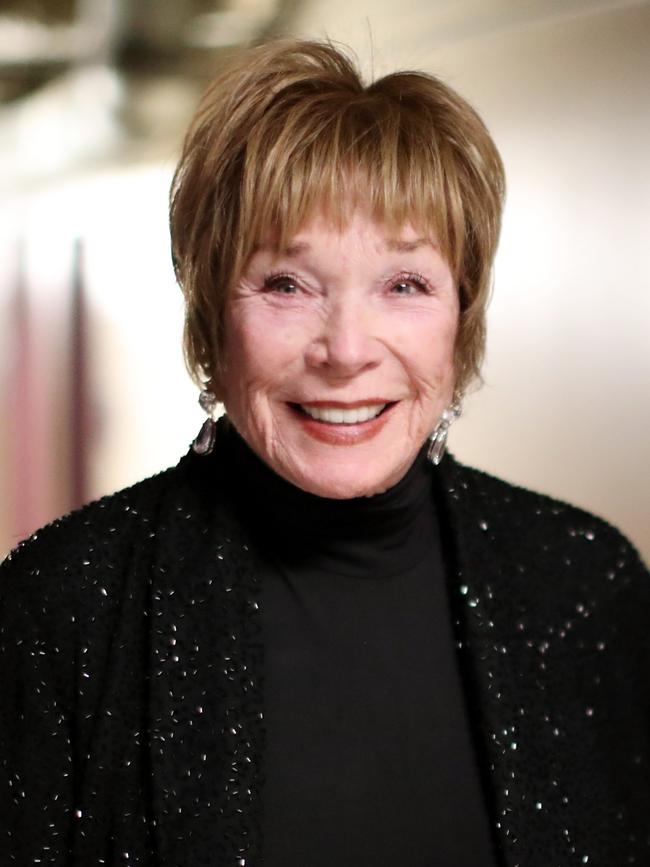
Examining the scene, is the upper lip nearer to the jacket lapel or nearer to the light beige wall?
the jacket lapel

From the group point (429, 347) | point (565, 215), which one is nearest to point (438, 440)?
point (429, 347)

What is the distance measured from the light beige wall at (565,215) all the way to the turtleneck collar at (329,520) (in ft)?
1.62

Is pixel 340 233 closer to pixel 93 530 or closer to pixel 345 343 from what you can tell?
pixel 345 343

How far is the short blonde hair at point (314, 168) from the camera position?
1.07m

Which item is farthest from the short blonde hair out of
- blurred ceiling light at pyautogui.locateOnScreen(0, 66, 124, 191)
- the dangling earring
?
blurred ceiling light at pyautogui.locateOnScreen(0, 66, 124, 191)

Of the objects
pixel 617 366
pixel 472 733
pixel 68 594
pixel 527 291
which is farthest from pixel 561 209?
pixel 68 594

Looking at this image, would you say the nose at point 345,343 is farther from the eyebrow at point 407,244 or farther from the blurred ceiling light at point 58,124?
the blurred ceiling light at point 58,124

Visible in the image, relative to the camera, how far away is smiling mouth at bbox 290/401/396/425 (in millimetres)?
1112

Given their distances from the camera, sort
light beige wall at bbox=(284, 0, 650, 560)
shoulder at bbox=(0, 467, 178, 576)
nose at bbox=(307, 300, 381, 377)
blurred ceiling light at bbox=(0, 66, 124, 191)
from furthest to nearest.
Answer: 1. blurred ceiling light at bbox=(0, 66, 124, 191)
2. light beige wall at bbox=(284, 0, 650, 560)
3. shoulder at bbox=(0, 467, 178, 576)
4. nose at bbox=(307, 300, 381, 377)

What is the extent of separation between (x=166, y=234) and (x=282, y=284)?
80 centimetres

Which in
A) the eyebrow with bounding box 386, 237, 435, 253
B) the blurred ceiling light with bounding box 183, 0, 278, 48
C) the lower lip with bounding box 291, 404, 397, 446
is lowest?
the lower lip with bounding box 291, 404, 397, 446

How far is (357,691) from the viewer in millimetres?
1164

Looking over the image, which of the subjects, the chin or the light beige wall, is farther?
the light beige wall

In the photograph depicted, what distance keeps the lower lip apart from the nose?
56 millimetres
